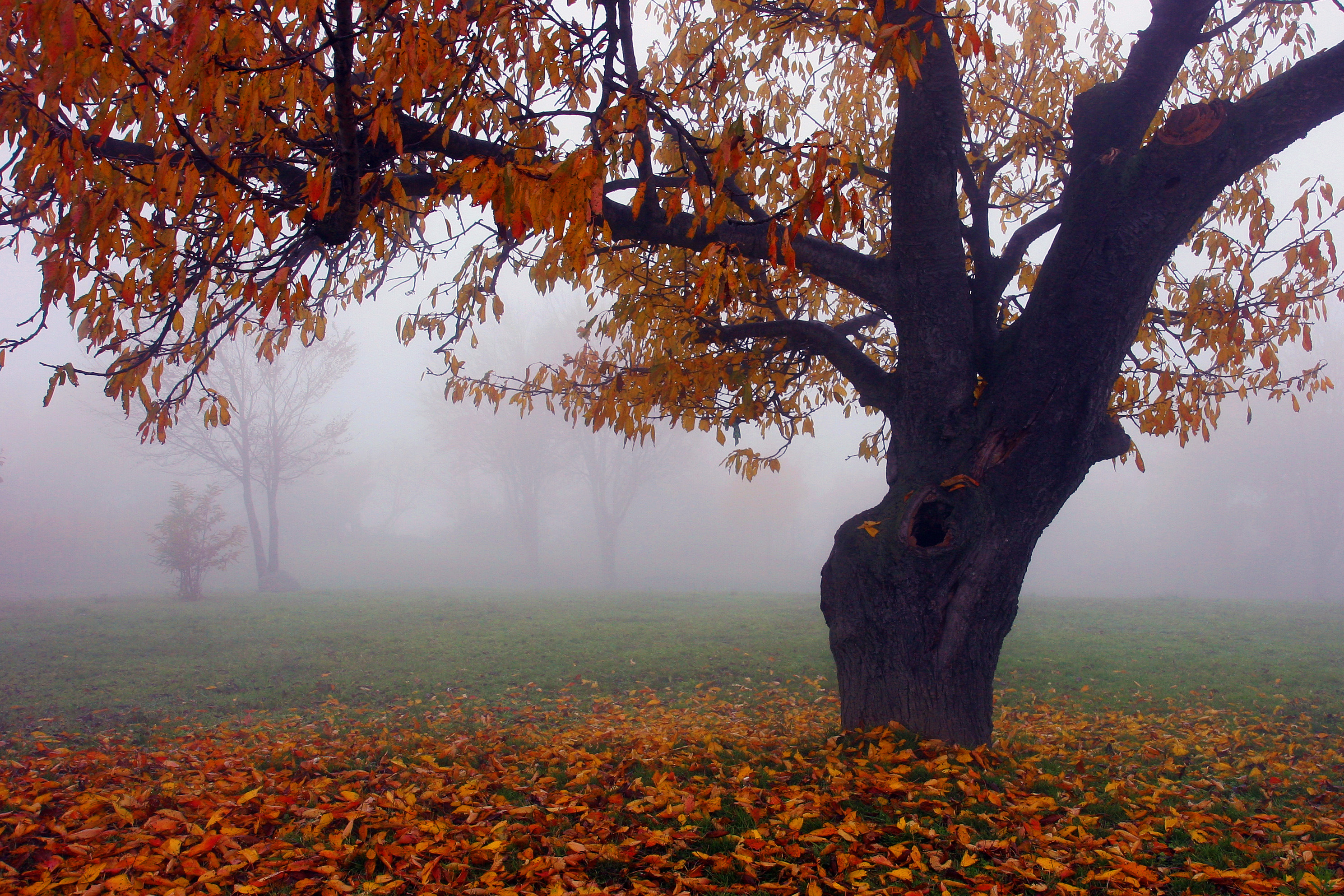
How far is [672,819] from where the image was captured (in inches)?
135

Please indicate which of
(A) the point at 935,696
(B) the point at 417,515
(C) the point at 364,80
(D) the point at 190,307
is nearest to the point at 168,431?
(D) the point at 190,307

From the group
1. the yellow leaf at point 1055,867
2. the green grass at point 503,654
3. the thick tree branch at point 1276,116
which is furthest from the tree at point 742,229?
the green grass at point 503,654

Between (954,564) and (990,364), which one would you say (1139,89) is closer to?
(990,364)

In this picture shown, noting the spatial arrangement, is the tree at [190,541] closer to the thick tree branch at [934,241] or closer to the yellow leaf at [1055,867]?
the thick tree branch at [934,241]

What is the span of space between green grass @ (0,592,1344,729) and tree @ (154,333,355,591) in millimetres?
8256

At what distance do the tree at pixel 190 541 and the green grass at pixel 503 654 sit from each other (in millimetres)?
1883

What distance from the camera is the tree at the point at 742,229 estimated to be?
119 inches

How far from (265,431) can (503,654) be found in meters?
20.3

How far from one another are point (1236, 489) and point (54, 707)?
49526 millimetres

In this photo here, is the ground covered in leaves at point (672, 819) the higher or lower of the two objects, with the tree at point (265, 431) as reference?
lower

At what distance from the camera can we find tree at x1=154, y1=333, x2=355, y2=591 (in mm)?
25375

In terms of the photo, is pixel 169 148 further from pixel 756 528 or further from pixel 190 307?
pixel 756 528

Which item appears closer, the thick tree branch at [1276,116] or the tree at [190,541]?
the thick tree branch at [1276,116]

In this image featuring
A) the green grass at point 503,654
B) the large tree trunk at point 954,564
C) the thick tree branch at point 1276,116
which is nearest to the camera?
the thick tree branch at point 1276,116
